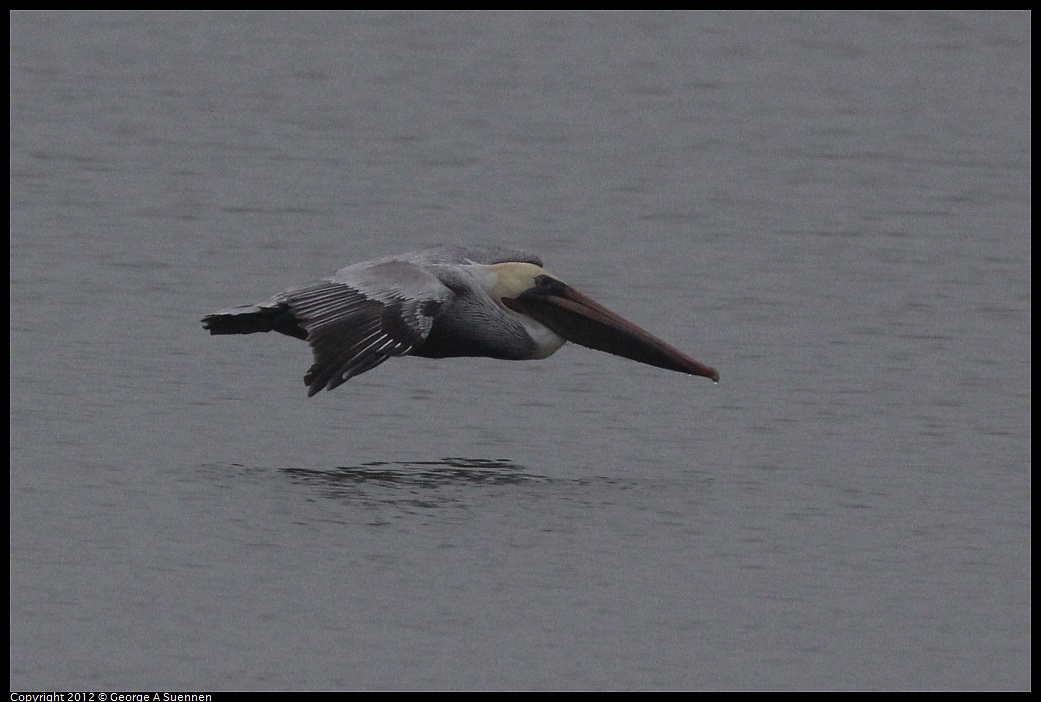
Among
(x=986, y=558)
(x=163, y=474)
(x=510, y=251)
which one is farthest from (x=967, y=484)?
(x=163, y=474)

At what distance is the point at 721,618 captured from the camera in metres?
8.46

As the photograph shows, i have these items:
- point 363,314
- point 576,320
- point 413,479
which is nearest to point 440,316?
point 363,314

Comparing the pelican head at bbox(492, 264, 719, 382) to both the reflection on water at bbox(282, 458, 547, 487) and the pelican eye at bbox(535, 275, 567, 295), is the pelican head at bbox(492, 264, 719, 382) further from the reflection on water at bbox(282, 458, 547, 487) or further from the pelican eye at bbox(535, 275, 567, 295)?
the reflection on water at bbox(282, 458, 547, 487)

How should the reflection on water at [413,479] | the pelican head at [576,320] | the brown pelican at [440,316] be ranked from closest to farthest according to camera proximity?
1. the reflection on water at [413,479]
2. the brown pelican at [440,316]
3. the pelican head at [576,320]

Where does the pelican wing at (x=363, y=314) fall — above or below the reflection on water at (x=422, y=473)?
above

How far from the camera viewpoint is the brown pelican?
10.4 metres

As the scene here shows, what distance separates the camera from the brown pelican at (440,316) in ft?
34.2

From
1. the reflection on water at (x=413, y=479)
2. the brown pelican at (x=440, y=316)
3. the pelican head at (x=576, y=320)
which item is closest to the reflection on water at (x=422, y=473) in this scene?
the reflection on water at (x=413, y=479)

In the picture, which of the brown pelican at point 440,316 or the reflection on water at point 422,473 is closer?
the reflection on water at point 422,473

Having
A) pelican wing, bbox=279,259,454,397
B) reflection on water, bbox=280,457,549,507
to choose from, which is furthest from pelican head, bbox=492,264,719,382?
reflection on water, bbox=280,457,549,507

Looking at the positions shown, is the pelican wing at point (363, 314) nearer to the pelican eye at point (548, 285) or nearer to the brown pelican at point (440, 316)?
the brown pelican at point (440, 316)

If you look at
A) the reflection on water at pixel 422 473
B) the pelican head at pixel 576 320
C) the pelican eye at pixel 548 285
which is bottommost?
the reflection on water at pixel 422 473

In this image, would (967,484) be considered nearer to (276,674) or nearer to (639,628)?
(639,628)

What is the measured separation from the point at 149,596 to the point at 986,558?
141 inches
